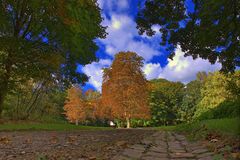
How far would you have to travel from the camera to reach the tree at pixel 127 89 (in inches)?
1853

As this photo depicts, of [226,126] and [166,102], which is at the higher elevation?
[166,102]

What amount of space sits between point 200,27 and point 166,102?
65.2 meters

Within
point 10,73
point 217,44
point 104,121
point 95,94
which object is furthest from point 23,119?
point 95,94

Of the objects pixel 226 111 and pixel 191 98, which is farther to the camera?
pixel 191 98

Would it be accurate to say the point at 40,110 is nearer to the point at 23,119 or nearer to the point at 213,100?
the point at 23,119

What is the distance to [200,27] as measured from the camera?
11266mm

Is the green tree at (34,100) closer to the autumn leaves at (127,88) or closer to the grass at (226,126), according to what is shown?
the autumn leaves at (127,88)

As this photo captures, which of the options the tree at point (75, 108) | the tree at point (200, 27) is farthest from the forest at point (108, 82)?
the tree at point (75, 108)

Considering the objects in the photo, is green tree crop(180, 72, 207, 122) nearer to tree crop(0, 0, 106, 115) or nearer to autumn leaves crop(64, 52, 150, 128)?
autumn leaves crop(64, 52, 150, 128)

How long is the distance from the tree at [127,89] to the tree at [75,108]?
70.5 feet

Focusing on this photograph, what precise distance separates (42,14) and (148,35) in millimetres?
7751

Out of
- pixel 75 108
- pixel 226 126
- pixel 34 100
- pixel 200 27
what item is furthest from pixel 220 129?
pixel 75 108

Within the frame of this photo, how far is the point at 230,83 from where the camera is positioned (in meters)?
10.5

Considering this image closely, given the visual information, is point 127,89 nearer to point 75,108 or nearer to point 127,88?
point 127,88
